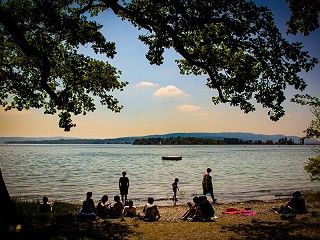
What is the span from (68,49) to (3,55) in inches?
180

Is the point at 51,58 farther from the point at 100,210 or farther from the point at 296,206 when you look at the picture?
the point at 296,206

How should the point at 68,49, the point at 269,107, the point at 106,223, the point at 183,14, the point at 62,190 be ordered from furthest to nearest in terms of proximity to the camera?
the point at 62,190
the point at 68,49
the point at 106,223
the point at 269,107
the point at 183,14

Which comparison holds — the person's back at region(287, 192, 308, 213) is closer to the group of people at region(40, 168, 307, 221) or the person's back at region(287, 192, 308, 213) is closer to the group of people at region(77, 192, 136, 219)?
the group of people at region(40, 168, 307, 221)

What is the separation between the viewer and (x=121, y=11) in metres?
13.0

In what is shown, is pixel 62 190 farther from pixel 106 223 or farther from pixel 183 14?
pixel 183 14

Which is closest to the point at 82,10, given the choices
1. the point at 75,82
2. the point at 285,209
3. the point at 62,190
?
the point at 75,82

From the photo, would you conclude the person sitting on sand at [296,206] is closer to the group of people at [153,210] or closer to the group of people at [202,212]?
the group of people at [153,210]

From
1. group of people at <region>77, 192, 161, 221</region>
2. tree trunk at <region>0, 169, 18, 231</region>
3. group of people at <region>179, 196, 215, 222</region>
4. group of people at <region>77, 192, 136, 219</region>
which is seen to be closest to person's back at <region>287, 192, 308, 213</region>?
group of people at <region>179, 196, 215, 222</region>

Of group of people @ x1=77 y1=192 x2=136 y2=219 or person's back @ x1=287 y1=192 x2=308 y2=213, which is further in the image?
person's back @ x1=287 y1=192 x2=308 y2=213

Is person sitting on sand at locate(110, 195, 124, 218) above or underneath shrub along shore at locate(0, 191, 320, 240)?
underneath

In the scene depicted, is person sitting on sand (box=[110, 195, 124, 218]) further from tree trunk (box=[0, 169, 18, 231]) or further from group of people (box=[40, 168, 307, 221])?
tree trunk (box=[0, 169, 18, 231])

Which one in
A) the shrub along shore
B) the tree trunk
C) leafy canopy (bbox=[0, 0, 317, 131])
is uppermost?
leafy canopy (bbox=[0, 0, 317, 131])

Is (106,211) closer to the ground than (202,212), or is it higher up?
closer to the ground

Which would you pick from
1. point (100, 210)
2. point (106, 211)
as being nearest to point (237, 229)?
point (106, 211)
